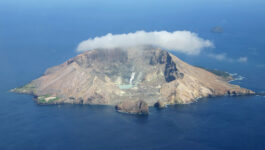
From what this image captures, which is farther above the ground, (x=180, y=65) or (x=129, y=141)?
(x=180, y=65)

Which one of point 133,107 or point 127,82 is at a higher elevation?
point 127,82

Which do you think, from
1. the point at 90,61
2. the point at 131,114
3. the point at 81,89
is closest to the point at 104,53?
the point at 90,61

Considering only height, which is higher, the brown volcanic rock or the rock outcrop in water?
the rock outcrop in water

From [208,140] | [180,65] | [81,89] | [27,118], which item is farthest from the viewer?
[180,65]

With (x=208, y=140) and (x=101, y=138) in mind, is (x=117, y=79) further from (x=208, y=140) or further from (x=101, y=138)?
(x=208, y=140)

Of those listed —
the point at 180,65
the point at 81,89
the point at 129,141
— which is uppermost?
the point at 180,65

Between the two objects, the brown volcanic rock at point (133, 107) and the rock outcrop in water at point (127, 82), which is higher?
the rock outcrop in water at point (127, 82)

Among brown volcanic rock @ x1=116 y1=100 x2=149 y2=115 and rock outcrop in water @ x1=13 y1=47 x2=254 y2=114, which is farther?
rock outcrop in water @ x1=13 y1=47 x2=254 y2=114

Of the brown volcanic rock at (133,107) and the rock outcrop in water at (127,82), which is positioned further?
the rock outcrop in water at (127,82)
